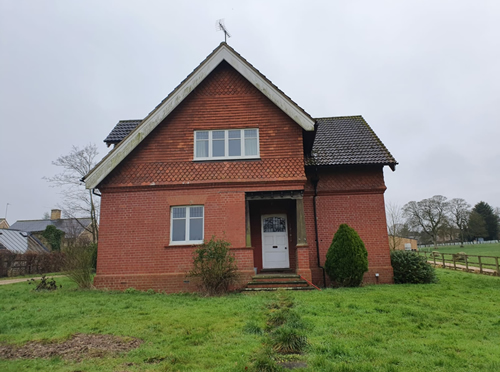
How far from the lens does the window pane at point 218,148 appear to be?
13.0m

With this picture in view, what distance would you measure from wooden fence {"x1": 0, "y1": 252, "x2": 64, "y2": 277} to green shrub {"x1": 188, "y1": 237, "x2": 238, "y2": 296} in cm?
1508

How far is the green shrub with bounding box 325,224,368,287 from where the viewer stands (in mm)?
11434

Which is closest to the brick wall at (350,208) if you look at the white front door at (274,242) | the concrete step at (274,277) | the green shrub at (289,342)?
the white front door at (274,242)

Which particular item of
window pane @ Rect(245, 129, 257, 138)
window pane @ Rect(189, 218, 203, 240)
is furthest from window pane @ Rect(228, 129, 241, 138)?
window pane @ Rect(189, 218, 203, 240)

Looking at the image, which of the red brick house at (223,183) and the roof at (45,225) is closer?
the red brick house at (223,183)

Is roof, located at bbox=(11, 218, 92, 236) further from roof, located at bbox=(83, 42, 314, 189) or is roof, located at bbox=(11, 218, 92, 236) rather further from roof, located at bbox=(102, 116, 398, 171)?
roof, located at bbox=(83, 42, 314, 189)

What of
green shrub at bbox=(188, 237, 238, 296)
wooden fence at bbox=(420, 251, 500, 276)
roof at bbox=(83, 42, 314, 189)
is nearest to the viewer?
green shrub at bbox=(188, 237, 238, 296)

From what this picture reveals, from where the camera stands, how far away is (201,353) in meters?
4.95

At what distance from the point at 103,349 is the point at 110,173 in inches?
341

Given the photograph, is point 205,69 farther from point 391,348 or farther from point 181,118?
point 391,348

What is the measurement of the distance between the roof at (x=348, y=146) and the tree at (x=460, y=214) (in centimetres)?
5877

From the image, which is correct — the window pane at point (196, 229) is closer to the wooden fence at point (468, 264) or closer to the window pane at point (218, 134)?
the window pane at point (218, 134)

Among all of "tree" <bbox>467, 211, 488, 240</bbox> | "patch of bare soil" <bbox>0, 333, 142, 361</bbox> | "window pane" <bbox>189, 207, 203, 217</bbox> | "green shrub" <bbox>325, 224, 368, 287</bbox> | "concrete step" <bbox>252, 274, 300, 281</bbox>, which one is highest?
"tree" <bbox>467, 211, 488, 240</bbox>

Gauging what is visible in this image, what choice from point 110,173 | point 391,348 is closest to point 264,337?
point 391,348
